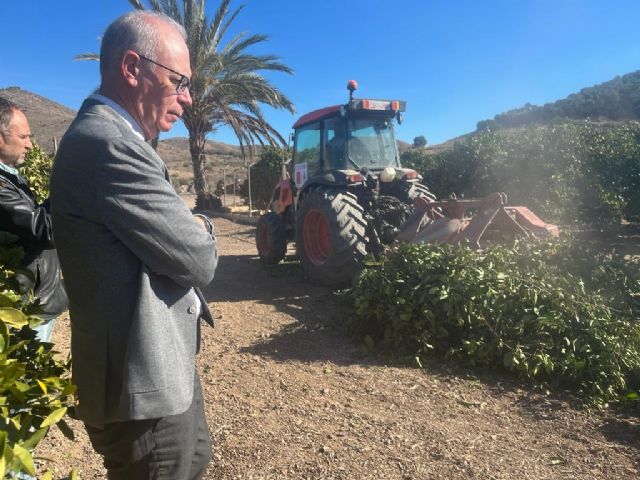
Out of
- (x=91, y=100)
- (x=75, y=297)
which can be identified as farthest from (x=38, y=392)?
(x=91, y=100)

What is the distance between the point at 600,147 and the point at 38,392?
1256 centimetres

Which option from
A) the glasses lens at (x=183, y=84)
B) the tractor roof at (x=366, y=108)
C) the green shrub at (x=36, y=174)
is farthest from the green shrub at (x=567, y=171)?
the glasses lens at (x=183, y=84)

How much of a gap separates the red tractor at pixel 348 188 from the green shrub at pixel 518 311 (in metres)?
1.30

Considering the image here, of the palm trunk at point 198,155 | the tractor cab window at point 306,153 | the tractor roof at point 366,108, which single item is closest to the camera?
the tractor roof at point 366,108

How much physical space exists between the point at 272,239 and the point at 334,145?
1764 mm

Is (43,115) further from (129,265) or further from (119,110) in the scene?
(129,265)

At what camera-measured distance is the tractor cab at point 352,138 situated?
6414 mm

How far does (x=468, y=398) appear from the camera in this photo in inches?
129

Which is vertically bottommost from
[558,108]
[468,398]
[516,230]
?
[468,398]

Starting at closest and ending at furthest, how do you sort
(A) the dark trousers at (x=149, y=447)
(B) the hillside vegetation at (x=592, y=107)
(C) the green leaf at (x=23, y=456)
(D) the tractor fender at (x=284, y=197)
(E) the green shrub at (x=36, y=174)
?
(C) the green leaf at (x=23, y=456)
(A) the dark trousers at (x=149, y=447)
(E) the green shrub at (x=36, y=174)
(D) the tractor fender at (x=284, y=197)
(B) the hillside vegetation at (x=592, y=107)

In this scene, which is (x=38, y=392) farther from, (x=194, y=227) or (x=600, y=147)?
(x=600, y=147)

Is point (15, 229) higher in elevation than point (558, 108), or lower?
lower

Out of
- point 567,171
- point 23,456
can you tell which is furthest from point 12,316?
point 567,171

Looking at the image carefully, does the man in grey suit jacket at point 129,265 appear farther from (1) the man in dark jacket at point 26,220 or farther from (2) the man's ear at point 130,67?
(1) the man in dark jacket at point 26,220
